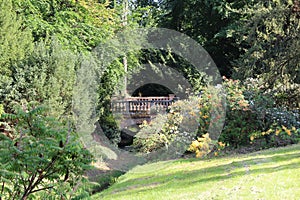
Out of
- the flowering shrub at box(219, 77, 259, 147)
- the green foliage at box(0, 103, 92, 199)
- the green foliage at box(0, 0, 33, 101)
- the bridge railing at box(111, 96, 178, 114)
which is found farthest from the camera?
the bridge railing at box(111, 96, 178, 114)

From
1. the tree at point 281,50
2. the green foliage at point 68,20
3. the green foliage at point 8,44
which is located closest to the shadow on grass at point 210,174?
the green foliage at point 8,44

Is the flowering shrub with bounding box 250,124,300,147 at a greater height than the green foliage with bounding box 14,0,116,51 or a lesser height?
lesser

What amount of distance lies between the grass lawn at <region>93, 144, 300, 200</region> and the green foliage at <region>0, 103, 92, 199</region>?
2.82m

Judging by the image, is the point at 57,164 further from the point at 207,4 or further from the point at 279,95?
the point at 207,4

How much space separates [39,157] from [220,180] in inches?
161

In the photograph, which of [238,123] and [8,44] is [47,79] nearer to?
[8,44]

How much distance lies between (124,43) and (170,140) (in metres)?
5.40

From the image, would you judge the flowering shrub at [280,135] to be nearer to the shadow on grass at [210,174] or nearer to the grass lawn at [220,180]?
the grass lawn at [220,180]

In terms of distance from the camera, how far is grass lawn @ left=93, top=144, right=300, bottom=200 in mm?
4684

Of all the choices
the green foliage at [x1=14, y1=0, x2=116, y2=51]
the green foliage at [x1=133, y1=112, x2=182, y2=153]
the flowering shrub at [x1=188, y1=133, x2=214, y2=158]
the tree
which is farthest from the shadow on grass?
the green foliage at [x1=14, y1=0, x2=116, y2=51]

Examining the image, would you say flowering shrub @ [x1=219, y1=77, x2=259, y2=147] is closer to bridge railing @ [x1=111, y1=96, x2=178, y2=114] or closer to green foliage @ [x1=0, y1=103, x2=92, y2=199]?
bridge railing @ [x1=111, y1=96, x2=178, y2=114]

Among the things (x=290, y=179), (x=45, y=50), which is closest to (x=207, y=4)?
(x=45, y=50)

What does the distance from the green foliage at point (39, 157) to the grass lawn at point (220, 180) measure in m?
2.82

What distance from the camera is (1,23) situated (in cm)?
827
